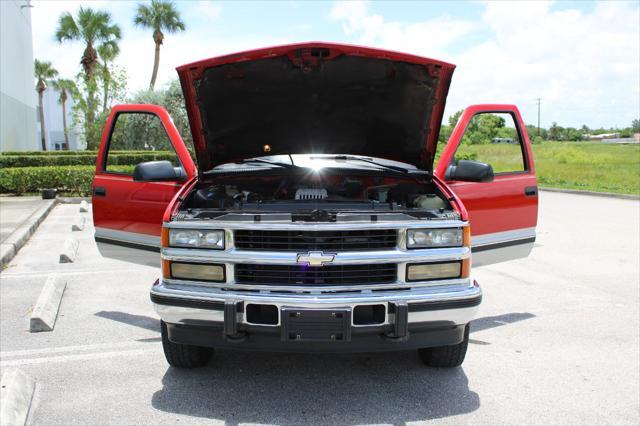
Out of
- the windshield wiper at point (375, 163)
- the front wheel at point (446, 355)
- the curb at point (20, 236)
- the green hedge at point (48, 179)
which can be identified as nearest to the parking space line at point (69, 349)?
the windshield wiper at point (375, 163)

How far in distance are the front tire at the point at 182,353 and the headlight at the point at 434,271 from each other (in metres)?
1.57

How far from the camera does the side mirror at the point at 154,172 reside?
4336 mm

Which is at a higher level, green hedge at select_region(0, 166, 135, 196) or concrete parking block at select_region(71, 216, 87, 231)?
green hedge at select_region(0, 166, 135, 196)

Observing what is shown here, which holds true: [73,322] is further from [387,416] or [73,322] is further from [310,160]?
[387,416]

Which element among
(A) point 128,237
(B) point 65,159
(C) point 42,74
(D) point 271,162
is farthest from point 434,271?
(C) point 42,74

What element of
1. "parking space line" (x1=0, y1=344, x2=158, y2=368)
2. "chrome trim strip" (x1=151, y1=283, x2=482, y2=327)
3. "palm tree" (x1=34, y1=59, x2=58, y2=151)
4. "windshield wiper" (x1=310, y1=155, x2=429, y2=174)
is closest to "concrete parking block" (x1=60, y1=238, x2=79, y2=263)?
"parking space line" (x1=0, y1=344, x2=158, y2=368)

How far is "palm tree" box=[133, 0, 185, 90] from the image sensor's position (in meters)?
42.0

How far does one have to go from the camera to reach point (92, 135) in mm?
35750

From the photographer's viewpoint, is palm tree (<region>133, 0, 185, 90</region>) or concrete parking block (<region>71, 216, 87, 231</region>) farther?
palm tree (<region>133, 0, 185, 90</region>)

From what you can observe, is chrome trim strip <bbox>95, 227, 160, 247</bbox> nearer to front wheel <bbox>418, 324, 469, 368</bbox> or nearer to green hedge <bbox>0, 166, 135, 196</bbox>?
front wheel <bbox>418, 324, 469, 368</bbox>

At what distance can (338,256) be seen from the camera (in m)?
3.29

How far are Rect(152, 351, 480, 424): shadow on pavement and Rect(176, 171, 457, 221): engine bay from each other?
1.13 meters

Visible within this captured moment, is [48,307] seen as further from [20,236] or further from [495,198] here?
[20,236]

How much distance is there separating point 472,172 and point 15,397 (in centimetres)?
338
